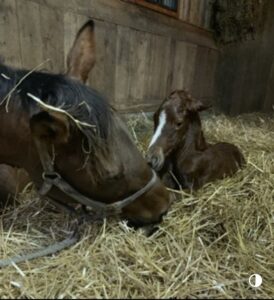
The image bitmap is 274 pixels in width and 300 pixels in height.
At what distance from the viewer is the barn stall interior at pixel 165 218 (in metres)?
0.91

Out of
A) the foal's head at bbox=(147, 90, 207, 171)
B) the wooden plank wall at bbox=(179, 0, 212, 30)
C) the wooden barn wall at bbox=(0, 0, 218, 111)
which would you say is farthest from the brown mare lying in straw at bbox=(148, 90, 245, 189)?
the wooden plank wall at bbox=(179, 0, 212, 30)

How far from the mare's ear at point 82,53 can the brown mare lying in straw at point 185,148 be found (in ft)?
1.51

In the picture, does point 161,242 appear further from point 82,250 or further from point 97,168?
point 97,168

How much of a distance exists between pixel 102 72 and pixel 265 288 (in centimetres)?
201

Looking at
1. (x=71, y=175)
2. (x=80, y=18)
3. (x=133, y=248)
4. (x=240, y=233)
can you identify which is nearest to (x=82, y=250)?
(x=133, y=248)

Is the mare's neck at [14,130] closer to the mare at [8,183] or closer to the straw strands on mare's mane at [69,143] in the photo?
the straw strands on mare's mane at [69,143]

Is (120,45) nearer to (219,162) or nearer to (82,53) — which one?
(219,162)

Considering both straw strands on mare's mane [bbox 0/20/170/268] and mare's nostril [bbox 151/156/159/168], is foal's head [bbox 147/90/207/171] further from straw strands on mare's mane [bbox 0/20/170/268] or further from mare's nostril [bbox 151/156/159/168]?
straw strands on mare's mane [bbox 0/20/170/268]

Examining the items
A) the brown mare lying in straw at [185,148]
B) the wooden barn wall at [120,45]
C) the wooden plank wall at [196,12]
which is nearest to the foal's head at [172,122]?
the brown mare lying in straw at [185,148]

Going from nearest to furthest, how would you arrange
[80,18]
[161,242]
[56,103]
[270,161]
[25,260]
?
[56,103] < [25,260] < [161,242] < [270,161] < [80,18]

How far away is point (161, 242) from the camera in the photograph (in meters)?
1.15

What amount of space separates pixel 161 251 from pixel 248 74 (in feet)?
14.4

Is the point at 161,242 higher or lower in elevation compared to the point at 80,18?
lower

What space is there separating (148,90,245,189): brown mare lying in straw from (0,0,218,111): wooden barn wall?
2.99 ft
